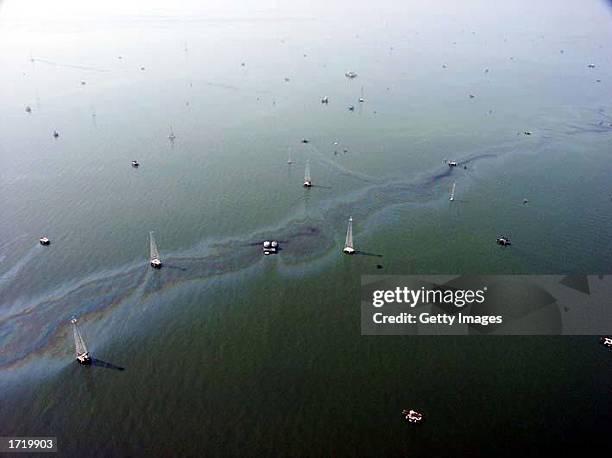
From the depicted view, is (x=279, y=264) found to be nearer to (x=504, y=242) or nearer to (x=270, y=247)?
(x=270, y=247)

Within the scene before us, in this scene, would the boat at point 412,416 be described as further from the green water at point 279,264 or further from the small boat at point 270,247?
the small boat at point 270,247

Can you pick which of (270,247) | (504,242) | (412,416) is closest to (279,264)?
(270,247)

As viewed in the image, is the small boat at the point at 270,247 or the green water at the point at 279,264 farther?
the small boat at the point at 270,247

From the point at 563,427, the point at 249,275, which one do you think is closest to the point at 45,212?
the point at 249,275

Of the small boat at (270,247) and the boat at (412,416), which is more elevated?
the small boat at (270,247)

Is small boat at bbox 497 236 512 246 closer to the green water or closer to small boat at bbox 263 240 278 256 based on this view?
the green water

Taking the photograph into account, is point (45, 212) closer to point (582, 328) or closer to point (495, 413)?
point (495, 413)

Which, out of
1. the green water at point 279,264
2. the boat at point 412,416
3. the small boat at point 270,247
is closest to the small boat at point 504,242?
the green water at point 279,264
